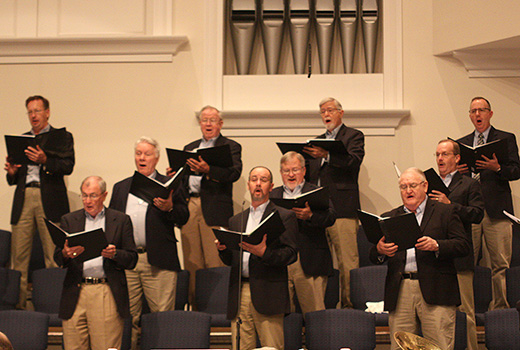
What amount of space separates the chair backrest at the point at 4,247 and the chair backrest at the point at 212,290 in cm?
153

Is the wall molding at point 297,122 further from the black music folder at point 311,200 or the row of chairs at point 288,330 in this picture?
the row of chairs at point 288,330

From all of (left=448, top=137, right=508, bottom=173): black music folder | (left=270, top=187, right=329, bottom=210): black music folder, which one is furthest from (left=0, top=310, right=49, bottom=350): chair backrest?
(left=448, top=137, right=508, bottom=173): black music folder

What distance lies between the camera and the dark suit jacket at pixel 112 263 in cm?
411

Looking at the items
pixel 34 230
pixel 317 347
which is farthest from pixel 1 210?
pixel 317 347

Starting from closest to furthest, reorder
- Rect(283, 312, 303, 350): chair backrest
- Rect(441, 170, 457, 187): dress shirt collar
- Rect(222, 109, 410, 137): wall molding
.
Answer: Rect(283, 312, 303, 350): chair backrest, Rect(441, 170, 457, 187): dress shirt collar, Rect(222, 109, 410, 137): wall molding

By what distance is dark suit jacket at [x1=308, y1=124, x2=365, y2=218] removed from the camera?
5.05 m

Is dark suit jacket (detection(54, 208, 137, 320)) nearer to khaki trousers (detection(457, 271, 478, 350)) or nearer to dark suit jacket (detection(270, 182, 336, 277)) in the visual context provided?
dark suit jacket (detection(270, 182, 336, 277))

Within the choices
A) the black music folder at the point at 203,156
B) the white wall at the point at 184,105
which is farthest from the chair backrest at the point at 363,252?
the black music folder at the point at 203,156

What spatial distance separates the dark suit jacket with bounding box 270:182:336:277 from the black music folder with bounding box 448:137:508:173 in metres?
1.04

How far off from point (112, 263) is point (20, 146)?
1.35m

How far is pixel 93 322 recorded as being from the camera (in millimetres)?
4098

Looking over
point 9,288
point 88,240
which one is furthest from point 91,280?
point 9,288

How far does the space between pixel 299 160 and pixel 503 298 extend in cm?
170

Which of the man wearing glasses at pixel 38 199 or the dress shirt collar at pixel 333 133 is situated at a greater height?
the dress shirt collar at pixel 333 133
